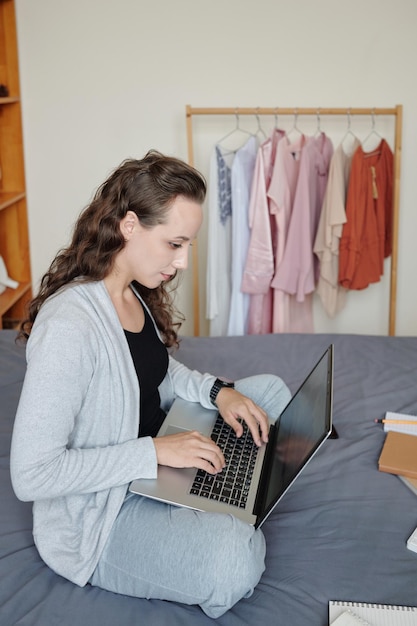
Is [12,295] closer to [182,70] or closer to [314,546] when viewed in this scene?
[182,70]

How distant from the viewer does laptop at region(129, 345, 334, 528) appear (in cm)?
128

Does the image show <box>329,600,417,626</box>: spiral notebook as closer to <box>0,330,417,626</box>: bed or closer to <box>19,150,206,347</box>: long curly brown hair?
<box>0,330,417,626</box>: bed

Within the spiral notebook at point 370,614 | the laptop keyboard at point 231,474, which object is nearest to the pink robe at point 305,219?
the laptop keyboard at point 231,474

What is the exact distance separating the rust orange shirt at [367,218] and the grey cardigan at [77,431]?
1813mm

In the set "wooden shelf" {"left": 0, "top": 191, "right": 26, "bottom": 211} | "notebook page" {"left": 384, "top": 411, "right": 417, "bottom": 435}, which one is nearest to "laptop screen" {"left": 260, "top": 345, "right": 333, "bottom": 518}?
"notebook page" {"left": 384, "top": 411, "right": 417, "bottom": 435}

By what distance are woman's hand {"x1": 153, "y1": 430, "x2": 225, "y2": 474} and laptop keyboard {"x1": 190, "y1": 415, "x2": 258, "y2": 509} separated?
0.14ft

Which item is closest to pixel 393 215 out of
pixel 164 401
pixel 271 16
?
pixel 271 16

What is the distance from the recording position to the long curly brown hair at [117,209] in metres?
1.41

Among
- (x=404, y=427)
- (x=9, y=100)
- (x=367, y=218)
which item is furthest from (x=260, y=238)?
(x=404, y=427)

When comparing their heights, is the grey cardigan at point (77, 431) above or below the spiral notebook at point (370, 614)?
above

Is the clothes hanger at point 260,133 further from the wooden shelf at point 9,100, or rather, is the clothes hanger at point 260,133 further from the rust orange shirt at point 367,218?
the wooden shelf at point 9,100

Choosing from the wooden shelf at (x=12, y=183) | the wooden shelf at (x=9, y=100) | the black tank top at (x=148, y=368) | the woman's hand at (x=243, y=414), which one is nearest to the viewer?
the black tank top at (x=148, y=368)

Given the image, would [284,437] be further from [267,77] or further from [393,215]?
[267,77]

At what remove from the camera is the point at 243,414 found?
5.40 ft
